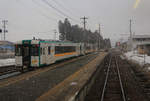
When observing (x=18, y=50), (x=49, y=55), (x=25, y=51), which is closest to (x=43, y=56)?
(x=49, y=55)

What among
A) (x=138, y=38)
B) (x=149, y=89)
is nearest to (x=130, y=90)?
(x=149, y=89)

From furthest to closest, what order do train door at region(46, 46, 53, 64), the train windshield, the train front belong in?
train door at region(46, 46, 53, 64) → the train windshield → the train front

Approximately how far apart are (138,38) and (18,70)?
68573mm

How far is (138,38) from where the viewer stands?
7194 cm

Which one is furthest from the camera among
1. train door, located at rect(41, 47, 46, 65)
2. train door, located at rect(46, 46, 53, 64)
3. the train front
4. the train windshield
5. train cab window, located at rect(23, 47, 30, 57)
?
train door, located at rect(46, 46, 53, 64)

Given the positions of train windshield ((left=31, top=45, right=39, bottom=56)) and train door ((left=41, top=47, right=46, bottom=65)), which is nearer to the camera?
train windshield ((left=31, top=45, right=39, bottom=56))

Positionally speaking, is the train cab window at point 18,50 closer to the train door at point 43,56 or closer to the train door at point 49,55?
the train door at point 43,56

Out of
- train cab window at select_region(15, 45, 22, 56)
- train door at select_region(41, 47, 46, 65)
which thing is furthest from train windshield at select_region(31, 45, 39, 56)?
train cab window at select_region(15, 45, 22, 56)

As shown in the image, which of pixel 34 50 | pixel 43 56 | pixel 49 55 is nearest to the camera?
pixel 34 50

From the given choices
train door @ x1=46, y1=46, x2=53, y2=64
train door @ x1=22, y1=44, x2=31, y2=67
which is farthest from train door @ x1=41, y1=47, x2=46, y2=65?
train door @ x1=22, y1=44, x2=31, y2=67

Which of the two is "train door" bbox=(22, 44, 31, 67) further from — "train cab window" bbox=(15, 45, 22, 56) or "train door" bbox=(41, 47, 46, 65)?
"train door" bbox=(41, 47, 46, 65)

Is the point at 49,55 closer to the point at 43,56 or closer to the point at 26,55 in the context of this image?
the point at 43,56

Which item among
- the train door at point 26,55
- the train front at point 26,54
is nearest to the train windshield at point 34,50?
the train front at point 26,54

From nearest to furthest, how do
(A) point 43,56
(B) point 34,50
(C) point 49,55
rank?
(B) point 34,50 < (A) point 43,56 < (C) point 49,55
